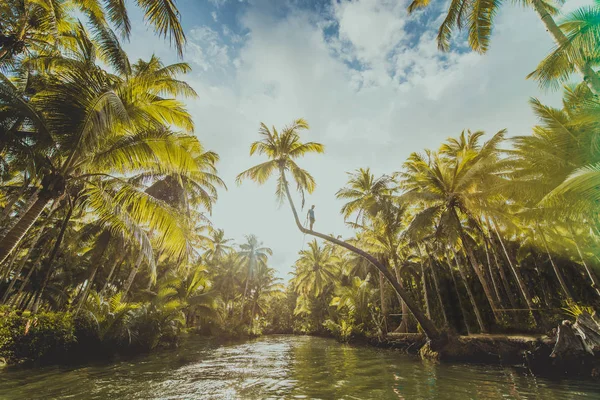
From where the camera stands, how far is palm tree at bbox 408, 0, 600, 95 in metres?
6.27

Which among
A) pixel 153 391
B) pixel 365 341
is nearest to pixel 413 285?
pixel 365 341

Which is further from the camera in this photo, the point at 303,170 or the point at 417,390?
the point at 303,170

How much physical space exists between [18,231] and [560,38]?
13.6m

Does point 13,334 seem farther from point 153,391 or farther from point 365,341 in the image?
point 365,341

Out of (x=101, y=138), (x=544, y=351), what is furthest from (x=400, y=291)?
(x=101, y=138)

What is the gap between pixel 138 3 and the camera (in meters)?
4.32

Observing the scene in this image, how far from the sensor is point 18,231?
4.79 meters

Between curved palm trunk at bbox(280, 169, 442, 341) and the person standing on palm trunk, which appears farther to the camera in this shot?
the person standing on palm trunk

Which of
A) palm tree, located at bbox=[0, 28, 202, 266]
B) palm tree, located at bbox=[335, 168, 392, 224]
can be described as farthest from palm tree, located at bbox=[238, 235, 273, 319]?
palm tree, located at bbox=[0, 28, 202, 266]

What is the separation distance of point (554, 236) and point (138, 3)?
23112mm

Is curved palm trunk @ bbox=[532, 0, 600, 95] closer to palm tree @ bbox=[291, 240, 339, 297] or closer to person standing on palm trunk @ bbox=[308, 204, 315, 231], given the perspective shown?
person standing on palm trunk @ bbox=[308, 204, 315, 231]

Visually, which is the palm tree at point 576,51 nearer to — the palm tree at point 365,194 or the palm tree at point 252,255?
the palm tree at point 365,194

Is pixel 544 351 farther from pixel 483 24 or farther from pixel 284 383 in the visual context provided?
pixel 483 24

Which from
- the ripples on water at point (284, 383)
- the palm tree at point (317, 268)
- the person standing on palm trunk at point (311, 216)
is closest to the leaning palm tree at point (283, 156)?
the person standing on palm trunk at point (311, 216)
